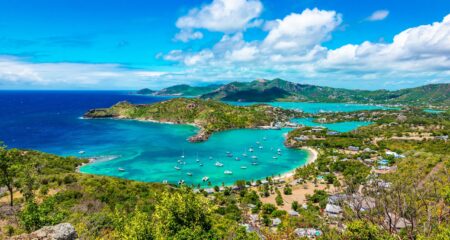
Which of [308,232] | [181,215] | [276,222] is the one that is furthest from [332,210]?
[181,215]

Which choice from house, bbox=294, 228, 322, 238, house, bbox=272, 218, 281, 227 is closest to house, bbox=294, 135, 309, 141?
house, bbox=272, 218, 281, 227

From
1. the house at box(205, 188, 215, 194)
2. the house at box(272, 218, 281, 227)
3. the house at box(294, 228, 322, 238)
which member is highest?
the house at box(294, 228, 322, 238)

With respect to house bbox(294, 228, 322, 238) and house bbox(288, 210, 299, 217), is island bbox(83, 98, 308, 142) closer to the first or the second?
house bbox(288, 210, 299, 217)

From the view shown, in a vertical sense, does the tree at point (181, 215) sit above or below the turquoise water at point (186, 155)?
above

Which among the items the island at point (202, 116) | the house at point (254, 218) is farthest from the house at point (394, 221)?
the island at point (202, 116)

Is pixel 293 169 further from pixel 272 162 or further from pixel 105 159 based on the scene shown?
pixel 105 159

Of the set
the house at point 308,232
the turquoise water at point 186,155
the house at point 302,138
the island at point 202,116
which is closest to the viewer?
the house at point 308,232

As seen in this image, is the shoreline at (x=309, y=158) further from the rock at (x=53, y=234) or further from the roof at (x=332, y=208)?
the rock at (x=53, y=234)

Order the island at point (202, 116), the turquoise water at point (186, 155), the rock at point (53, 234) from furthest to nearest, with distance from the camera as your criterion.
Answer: the island at point (202, 116), the turquoise water at point (186, 155), the rock at point (53, 234)
